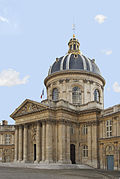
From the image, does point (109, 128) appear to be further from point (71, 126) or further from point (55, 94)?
point (55, 94)

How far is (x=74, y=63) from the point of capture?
170ft

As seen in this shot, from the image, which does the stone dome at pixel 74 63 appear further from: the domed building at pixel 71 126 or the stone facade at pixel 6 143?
the stone facade at pixel 6 143

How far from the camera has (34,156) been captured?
44938 millimetres

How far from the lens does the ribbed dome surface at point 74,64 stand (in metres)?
51.7

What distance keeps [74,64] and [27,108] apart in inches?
546

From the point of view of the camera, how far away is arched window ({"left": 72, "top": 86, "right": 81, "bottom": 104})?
49.5 metres

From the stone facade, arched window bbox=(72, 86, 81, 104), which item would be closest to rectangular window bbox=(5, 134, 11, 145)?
the stone facade

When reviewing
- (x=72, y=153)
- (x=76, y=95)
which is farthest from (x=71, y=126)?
(x=76, y=95)

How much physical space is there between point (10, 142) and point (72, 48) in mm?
27220

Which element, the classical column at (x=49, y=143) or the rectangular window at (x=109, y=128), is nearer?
the rectangular window at (x=109, y=128)

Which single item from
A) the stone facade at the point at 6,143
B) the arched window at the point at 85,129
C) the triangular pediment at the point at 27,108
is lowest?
the stone facade at the point at 6,143

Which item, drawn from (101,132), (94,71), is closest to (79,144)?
(101,132)

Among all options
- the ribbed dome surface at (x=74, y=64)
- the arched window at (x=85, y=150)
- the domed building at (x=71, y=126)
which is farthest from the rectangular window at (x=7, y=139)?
the arched window at (x=85, y=150)

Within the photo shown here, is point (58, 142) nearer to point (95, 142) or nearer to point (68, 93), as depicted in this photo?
point (95, 142)
